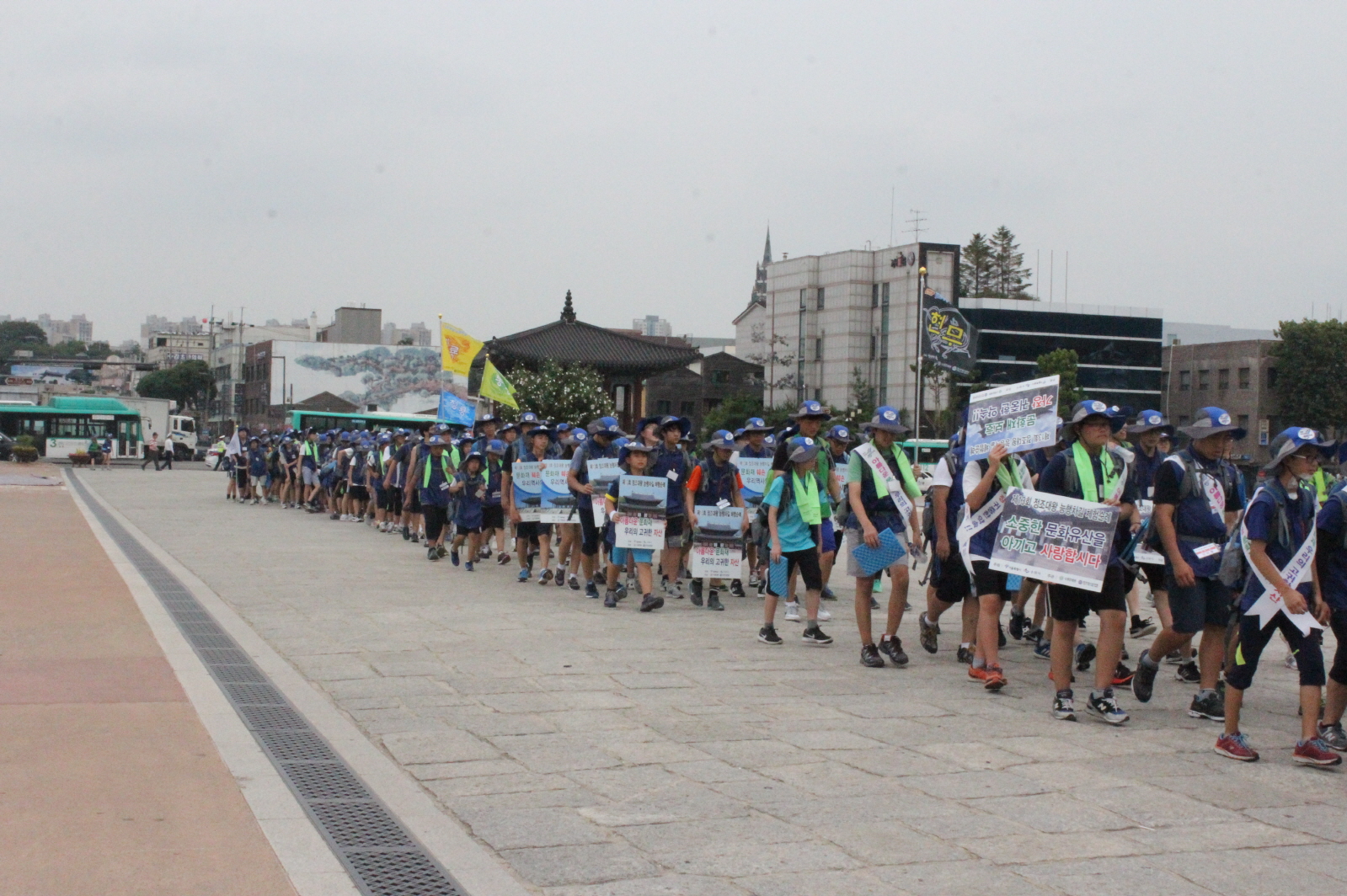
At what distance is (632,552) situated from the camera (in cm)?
1232

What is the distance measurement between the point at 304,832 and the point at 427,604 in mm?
7009

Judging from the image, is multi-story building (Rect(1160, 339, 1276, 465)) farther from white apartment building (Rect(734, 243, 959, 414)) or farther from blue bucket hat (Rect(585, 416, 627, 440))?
blue bucket hat (Rect(585, 416, 627, 440))

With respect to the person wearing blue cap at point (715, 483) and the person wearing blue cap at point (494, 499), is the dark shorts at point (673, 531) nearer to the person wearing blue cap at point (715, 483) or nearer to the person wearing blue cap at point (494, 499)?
the person wearing blue cap at point (715, 483)

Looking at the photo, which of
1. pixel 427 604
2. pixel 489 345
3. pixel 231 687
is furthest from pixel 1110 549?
pixel 489 345

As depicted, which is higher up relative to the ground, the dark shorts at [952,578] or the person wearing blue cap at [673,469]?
the person wearing blue cap at [673,469]

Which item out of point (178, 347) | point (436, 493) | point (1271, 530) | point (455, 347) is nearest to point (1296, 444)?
point (1271, 530)

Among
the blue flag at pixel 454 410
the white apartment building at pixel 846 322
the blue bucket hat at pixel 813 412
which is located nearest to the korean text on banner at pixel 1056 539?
the blue bucket hat at pixel 813 412

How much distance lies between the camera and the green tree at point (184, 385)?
109m

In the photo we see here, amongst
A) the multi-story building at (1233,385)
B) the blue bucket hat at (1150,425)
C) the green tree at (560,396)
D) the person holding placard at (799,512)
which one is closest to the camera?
the blue bucket hat at (1150,425)

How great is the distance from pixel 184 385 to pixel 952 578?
108 meters

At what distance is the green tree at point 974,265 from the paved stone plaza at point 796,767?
92.8 m

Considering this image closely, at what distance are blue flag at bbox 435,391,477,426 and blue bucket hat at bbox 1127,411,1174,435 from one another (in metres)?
21.0

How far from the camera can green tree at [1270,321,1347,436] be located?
74812 mm

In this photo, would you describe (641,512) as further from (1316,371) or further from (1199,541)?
(1316,371)
